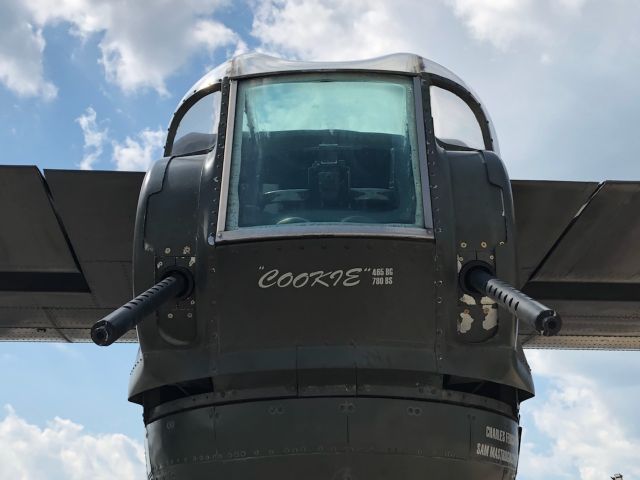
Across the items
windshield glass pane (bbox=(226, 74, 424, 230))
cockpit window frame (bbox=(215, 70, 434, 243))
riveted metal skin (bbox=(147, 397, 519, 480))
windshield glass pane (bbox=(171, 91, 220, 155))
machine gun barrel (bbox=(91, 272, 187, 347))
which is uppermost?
windshield glass pane (bbox=(171, 91, 220, 155))

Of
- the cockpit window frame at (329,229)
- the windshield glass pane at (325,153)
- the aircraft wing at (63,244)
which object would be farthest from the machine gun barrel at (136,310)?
the aircraft wing at (63,244)

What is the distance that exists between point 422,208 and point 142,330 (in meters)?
2.03

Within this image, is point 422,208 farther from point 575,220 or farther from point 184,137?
point 575,220

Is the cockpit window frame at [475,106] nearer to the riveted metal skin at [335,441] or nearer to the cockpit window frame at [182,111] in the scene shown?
the cockpit window frame at [182,111]

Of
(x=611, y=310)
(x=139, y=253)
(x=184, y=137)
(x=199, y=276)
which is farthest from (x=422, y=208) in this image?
(x=611, y=310)

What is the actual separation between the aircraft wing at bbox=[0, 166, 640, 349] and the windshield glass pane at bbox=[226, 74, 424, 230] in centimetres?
174

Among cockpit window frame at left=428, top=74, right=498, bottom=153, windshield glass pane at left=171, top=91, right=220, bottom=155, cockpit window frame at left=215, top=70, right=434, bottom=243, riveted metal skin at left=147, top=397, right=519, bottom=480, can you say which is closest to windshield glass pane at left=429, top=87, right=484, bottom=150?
cockpit window frame at left=428, top=74, right=498, bottom=153

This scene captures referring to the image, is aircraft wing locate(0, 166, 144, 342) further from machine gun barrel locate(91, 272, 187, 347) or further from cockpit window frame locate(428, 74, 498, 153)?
cockpit window frame locate(428, 74, 498, 153)

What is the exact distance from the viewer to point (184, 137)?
7113 millimetres

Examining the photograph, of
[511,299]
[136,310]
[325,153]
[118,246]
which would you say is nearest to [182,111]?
[325,153]

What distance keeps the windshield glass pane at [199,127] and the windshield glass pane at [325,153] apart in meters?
0.33

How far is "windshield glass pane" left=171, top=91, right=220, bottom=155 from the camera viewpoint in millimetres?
6668

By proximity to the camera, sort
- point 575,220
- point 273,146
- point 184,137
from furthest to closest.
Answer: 1. point 575,220
2. point 184,137
3. point 273,146

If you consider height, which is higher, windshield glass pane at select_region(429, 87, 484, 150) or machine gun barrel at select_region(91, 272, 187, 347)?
windshield glass pane at select_region(429, 87, 484, 150)
